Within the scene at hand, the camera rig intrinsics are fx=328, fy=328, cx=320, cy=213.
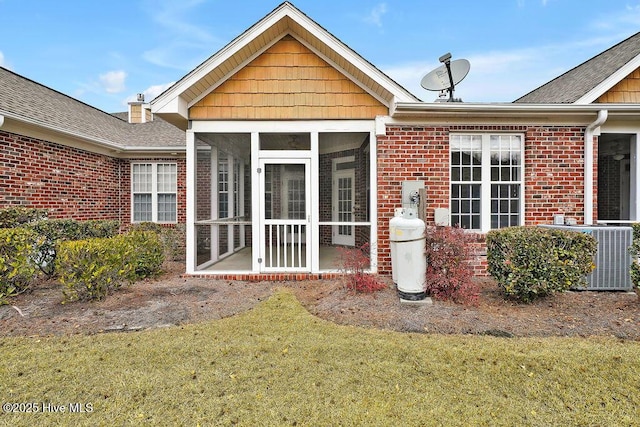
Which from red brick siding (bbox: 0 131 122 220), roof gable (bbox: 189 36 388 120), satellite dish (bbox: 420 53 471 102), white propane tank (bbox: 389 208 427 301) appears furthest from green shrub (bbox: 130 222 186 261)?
satellite dish (bbox: 420 53 471 102)

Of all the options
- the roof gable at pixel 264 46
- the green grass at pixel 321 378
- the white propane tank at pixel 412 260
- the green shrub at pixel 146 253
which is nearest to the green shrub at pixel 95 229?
the green shrub at pixel 146 253

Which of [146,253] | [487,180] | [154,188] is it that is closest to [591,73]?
[487,180]

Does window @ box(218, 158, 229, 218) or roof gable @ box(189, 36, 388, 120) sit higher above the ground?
roof gable @ box(189, 36, 388, 120)

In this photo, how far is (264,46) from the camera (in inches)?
247

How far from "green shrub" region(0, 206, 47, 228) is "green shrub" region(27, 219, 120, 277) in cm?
39

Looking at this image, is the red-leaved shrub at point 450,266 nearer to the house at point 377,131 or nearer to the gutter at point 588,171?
the house at point 377,131

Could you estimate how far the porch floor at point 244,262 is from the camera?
23.1ft

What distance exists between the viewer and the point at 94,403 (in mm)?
2508

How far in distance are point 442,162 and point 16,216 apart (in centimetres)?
789

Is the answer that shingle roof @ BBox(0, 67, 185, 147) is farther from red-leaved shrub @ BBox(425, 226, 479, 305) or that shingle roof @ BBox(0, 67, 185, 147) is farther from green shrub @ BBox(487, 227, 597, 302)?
green shrub @ BBox(487, 227, 597, 302)

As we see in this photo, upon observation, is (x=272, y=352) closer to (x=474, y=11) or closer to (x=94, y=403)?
(x=94, y=403)

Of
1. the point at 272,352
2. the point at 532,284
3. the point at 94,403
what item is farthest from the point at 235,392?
the point at 532,284

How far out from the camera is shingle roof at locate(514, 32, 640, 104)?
21.4 feet

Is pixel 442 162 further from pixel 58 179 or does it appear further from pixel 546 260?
pixel 58 179
